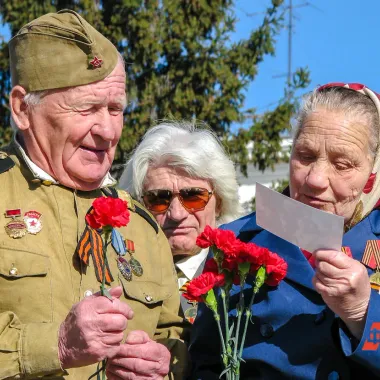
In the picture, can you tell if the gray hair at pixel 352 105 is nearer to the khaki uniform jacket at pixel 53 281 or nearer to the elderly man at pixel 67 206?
the elderly man at pixel 67 206

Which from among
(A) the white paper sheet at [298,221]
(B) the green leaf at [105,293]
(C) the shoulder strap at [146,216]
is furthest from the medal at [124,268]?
(A) the white paper sheet at [298,221]

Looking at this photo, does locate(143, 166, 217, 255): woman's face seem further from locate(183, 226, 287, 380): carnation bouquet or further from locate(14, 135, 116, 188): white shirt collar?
locate(183, 226, 287, 380): carnation bouquet

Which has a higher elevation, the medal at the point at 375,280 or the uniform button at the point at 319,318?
the medal at the point at 375,280

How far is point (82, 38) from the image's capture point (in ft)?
12.5

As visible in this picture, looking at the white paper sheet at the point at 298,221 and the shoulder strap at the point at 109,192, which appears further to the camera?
the shoulder strap at the point at 109,192

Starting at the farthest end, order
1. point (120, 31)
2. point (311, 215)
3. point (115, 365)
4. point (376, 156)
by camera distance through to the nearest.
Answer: point (120, 31) → point (376, 156) → point (115, 365) → point (311, 215)

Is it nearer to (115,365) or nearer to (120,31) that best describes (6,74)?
(120,31)

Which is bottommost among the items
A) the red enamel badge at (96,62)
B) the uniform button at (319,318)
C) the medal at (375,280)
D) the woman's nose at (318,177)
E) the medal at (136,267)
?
the medal at (136,267)

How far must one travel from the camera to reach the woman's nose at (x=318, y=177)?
11.8ft

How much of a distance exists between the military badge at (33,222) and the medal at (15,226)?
0.02 metres

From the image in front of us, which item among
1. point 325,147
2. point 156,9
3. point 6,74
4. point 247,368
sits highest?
point 325,147

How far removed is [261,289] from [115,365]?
0.66 meters

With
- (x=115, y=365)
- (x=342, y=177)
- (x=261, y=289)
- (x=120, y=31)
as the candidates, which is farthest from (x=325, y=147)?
(x=120, y=31)

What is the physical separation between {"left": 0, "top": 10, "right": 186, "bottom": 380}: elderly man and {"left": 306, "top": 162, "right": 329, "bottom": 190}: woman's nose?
820 mm
